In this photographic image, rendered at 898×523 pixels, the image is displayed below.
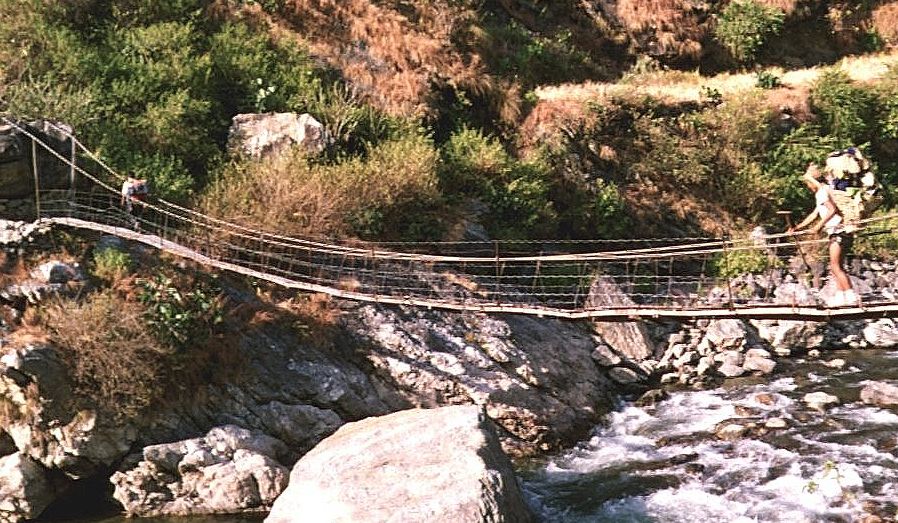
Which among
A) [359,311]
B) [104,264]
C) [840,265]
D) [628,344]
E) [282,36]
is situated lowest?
[628,344]

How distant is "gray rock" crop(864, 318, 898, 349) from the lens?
13.1 m

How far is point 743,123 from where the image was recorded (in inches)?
665

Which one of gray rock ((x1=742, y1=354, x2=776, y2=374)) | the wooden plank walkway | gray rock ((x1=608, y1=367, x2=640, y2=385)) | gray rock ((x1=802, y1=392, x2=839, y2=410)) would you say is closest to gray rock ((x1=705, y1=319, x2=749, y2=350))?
gray rock ((x1=742, y1=354, x2=776, y2=374))

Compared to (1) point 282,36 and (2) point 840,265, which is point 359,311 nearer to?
(2) point 840,265

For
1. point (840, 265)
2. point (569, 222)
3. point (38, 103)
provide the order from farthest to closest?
1. point (569, 222)
2. point (38, 103)
3. point (840, 265)

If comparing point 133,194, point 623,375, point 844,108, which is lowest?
point 623,375

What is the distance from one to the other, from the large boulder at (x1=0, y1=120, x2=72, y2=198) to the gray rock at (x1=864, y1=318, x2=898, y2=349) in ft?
41.5

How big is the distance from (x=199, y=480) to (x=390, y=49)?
11.5 m

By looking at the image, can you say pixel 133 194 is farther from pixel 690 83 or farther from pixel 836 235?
pixel 690 83

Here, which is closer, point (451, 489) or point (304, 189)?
point (451, 489)

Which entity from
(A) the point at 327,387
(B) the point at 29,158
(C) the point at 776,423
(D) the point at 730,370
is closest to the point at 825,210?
(C) the point at 776,423

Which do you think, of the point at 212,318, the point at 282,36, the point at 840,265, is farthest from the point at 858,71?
the point at 212,318

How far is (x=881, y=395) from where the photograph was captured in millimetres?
10484

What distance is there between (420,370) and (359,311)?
4.08 feet
